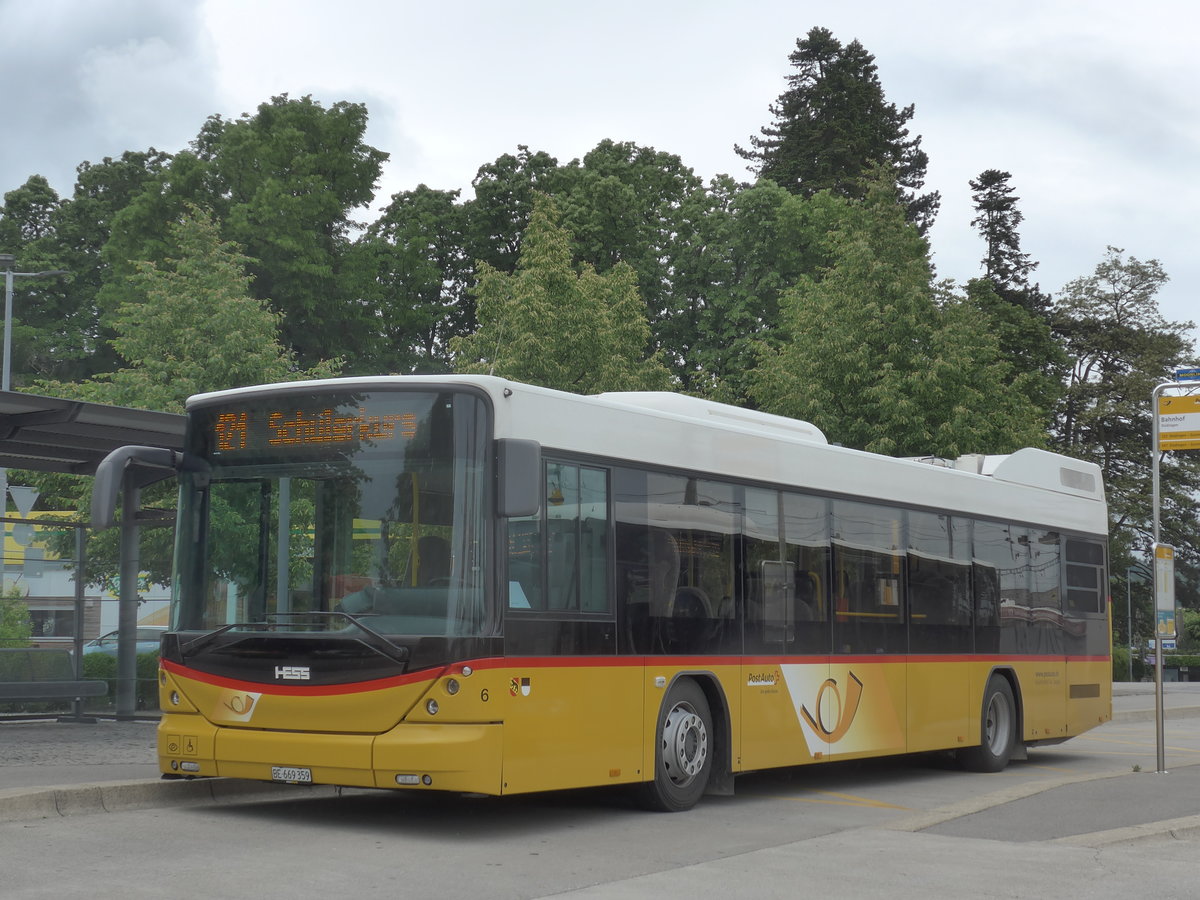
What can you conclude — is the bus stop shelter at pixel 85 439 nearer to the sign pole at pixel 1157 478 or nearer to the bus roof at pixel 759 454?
the bus roof at pixel 759 454

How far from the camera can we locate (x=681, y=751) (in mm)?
11953

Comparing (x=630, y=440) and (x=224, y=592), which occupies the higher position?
(x=630, y=440)

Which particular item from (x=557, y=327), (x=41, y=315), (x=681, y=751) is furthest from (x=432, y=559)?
(x=41, y=315)

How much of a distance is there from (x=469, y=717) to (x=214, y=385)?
21.3 m

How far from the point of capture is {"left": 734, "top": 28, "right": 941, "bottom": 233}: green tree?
63.1m

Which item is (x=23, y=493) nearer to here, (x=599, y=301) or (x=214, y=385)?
(x=214, y=385)

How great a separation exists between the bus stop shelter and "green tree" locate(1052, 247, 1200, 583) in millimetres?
41801

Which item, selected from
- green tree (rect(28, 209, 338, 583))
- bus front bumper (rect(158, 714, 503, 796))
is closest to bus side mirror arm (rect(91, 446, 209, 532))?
→ bus front bumper (rect(158, 714, 503, 796))

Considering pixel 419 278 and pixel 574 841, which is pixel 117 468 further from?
pixel 419 278

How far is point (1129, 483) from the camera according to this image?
191 ft

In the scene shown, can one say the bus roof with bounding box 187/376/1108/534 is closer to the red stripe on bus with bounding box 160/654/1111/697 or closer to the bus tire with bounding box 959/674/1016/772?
the red stripe on bus with bounding box 160/654/1111/697

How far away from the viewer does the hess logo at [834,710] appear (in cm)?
1380

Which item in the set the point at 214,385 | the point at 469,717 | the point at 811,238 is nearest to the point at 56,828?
the point at 469,717

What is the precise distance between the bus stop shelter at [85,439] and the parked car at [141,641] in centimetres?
315
